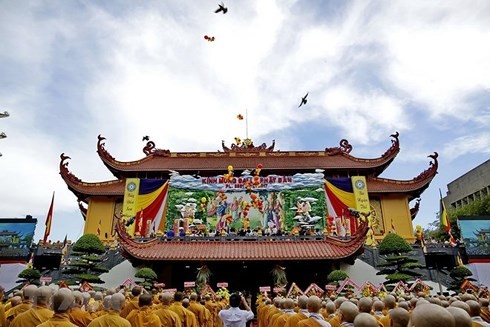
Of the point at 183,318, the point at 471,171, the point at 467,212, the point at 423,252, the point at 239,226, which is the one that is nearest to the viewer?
the point at 183,318

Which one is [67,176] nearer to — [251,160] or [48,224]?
[48,224]

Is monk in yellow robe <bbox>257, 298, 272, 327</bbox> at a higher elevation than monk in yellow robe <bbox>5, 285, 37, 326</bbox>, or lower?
lower

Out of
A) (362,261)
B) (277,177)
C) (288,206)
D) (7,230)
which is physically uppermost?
(277,177)

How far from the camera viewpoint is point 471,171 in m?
38.0

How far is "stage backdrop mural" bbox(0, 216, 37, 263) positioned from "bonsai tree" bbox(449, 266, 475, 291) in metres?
21.7

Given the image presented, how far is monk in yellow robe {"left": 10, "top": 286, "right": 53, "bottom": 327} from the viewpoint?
12.3 feet

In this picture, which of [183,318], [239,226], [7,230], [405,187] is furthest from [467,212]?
[7,230]

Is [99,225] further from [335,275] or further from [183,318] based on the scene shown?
[183,318]

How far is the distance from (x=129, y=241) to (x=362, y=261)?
36.3ft

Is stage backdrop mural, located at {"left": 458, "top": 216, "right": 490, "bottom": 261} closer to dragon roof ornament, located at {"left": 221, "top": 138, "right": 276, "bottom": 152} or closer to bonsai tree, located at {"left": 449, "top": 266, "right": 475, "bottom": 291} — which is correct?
bonsai tree, located at {"left": 449, "top": 266, "right": 475, "bottom": 291}

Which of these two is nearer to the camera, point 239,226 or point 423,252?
point 423,252

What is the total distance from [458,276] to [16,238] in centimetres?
2292

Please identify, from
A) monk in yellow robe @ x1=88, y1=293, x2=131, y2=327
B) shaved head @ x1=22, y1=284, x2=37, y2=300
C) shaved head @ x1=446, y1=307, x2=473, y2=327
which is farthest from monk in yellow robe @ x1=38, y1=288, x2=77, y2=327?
shaved head @ x1=446, y1=307, x2=473, y2=327

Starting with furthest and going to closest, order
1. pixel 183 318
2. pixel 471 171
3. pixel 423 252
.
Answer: pixel 471 171
pixel 423 252
pixel 183 318
